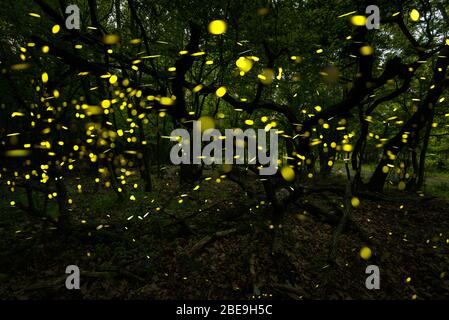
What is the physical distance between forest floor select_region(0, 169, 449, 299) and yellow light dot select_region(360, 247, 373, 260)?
77 millimetres

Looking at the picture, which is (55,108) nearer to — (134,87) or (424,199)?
(134,87)

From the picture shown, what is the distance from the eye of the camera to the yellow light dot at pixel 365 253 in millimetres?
5000

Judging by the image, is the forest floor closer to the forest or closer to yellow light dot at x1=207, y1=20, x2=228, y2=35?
the forest

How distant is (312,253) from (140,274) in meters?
3.29

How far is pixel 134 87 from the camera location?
15.3 feet

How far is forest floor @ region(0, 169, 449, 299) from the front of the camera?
4.15 metres

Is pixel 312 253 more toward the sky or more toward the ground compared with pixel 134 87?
more toward the ground

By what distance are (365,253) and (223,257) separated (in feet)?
9.34

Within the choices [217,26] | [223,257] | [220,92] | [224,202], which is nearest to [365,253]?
[223,257]

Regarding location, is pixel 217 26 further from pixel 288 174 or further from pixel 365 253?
pixel 365 253

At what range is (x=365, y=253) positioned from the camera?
5074mm

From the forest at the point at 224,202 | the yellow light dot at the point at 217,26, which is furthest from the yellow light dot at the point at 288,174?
the yellow light dot at the point at 217,26
